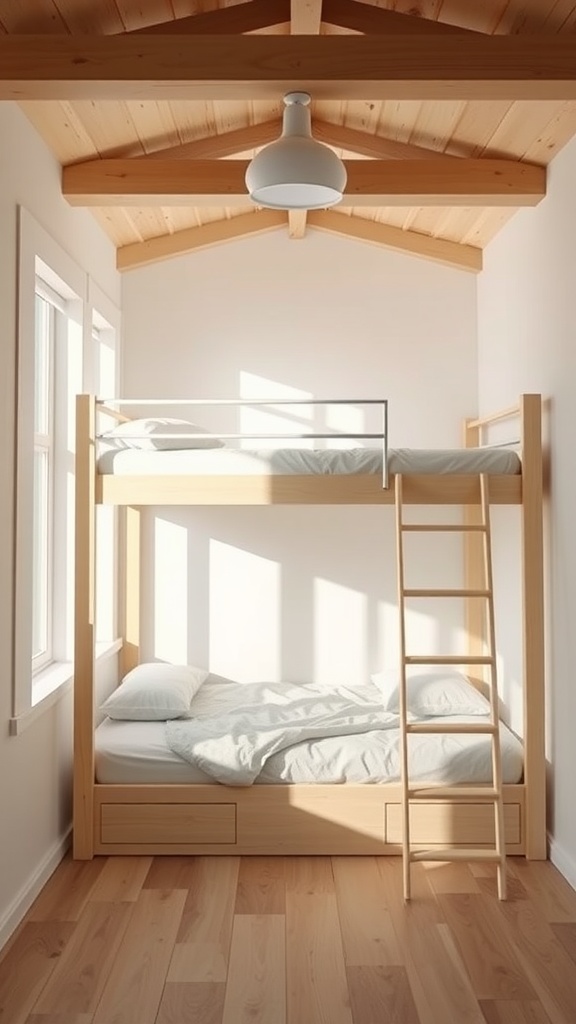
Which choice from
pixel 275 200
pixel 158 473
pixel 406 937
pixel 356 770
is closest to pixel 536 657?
pixel 356 770

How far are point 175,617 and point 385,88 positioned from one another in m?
3.28

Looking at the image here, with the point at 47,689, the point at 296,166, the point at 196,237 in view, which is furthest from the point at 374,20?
the point at 47,689

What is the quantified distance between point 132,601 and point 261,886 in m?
2.08

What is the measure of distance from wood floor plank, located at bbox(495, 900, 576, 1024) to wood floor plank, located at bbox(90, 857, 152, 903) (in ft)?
3.94

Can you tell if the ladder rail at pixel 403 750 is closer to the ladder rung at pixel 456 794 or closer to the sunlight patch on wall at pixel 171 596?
the ladder rung at pixel 456 794

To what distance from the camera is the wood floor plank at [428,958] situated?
2.87 metres

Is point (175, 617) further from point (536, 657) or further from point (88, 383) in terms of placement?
point (536, 657)

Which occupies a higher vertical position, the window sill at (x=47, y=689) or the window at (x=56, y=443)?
the window at (x=56, y=443)

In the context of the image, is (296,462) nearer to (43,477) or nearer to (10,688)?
(43,477)

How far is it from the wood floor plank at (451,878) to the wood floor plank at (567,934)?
401 millimetres

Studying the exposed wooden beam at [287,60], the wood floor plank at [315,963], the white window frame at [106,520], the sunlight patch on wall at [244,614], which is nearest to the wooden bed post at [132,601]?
the white window frame at [106,520]

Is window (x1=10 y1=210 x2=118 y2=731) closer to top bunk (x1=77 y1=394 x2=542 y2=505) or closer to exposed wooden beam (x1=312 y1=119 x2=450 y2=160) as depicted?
top bunk (x1=77 y1=394 x2=542 y2=505)

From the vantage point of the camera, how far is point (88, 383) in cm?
487

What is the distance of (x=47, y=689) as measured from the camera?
407 cm
